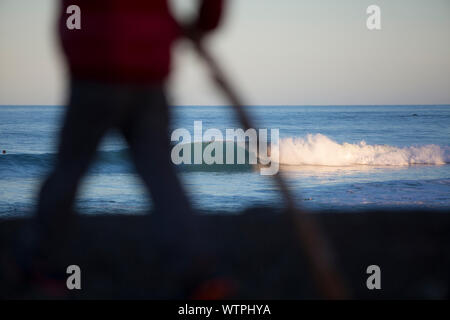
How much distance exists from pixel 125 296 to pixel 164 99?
3.08ft

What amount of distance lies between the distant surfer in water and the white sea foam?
12.5 m

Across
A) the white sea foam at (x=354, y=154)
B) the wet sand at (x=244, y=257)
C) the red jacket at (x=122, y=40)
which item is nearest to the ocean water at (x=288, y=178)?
the white sea foam at (x=354, y=154)

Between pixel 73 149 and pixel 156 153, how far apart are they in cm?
33

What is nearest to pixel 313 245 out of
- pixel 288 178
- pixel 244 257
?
pixel 244 257

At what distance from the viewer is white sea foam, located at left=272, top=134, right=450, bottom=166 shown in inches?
608

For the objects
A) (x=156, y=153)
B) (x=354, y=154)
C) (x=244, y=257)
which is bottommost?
(x=244, y=257)

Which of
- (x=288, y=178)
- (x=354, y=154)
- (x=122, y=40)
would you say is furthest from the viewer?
(x=354, y=154)

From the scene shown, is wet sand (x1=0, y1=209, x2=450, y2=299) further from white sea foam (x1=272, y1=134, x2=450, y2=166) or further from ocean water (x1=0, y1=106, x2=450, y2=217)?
white sea foam (x1=272, y1=134, x2=450, y2=166)

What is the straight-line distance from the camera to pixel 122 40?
2094mm

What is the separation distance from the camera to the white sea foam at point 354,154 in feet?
50.7

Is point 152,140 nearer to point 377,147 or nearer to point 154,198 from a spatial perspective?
point 154,198

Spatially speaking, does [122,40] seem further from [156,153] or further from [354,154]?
[354,154]

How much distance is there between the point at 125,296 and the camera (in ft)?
8.30
